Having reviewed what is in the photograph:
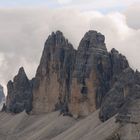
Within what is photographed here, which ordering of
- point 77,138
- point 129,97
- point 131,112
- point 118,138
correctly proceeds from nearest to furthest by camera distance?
point 118,138 < point 131,112 < point 129,97 < point 77,138

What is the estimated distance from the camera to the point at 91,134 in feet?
620

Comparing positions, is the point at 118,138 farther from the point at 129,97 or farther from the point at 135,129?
the point at 129,97

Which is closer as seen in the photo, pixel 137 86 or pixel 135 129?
pixel 135 129

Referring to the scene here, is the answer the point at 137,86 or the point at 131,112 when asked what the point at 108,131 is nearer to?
the point at 131,112

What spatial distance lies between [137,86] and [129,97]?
5.41 metres

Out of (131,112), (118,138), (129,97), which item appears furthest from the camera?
(129,97)

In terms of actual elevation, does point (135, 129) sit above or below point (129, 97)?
below

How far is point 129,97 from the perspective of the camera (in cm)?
18550

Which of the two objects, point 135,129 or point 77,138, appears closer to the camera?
point 135,129

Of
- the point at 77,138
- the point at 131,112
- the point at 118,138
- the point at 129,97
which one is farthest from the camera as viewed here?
the point at 77,138

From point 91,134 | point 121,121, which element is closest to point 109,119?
point 91,134

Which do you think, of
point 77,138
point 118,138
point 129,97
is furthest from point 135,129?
point 77,138

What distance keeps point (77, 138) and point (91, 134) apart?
34.1 ft

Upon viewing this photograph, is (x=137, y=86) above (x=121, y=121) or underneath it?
above
